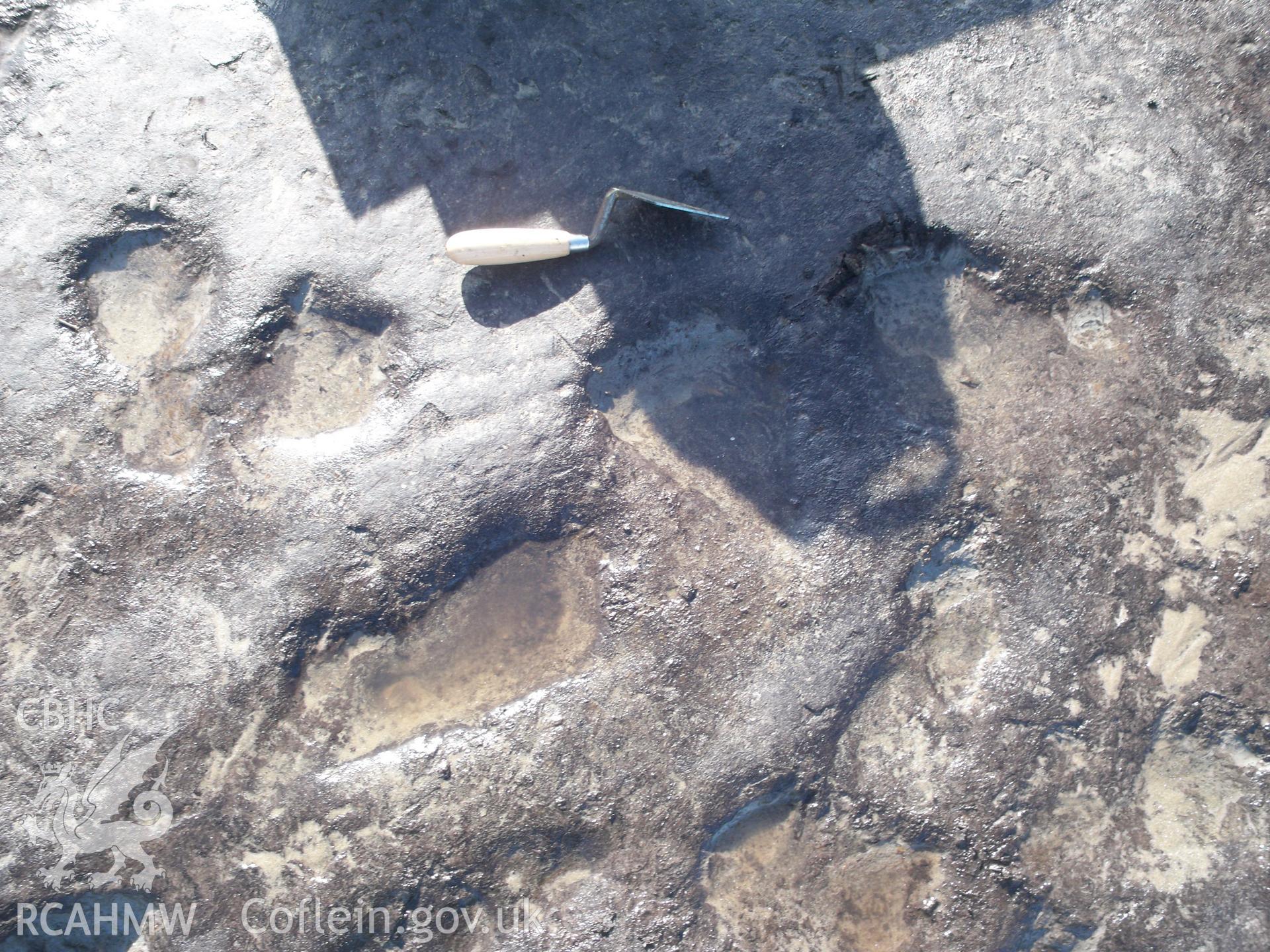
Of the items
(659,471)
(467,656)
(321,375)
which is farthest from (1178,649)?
(321,375)

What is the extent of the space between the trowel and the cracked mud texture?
9cm

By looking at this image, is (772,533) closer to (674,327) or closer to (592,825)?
(674,327)

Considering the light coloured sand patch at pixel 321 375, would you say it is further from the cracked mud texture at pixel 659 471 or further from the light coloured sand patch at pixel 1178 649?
the light coloured sand patch at pixel 1178 649

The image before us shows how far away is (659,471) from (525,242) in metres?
0.97

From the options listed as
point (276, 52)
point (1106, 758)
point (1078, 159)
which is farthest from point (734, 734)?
point (276, 52)

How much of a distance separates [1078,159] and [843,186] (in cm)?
90

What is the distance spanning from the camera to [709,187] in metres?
2.74

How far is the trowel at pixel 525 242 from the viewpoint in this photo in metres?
2.60

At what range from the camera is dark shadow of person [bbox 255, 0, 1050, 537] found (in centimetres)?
271
